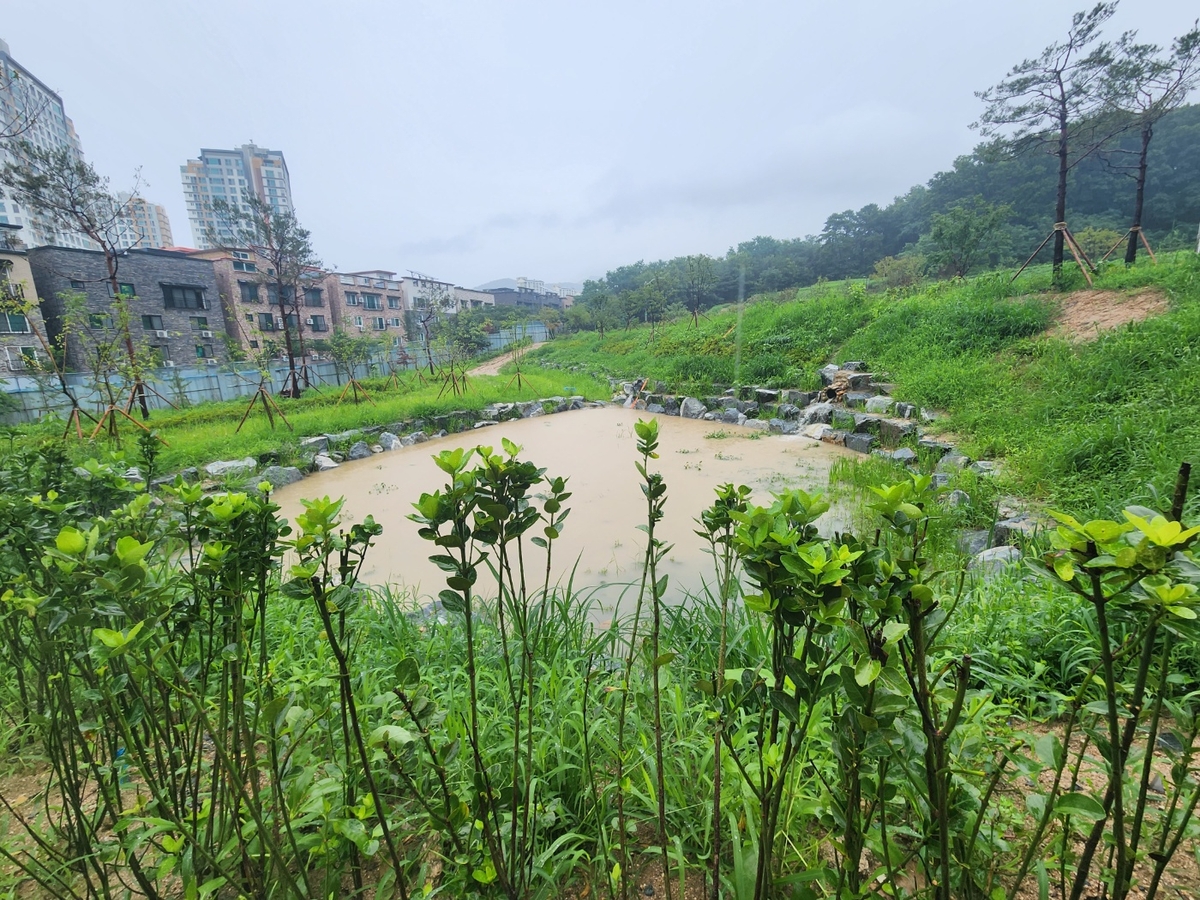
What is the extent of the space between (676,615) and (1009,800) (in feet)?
3.54

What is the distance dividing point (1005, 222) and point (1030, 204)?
3.25 metres

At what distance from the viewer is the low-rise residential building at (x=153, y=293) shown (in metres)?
12.9

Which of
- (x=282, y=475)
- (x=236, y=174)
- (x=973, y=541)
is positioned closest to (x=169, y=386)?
(x=282, y=475)

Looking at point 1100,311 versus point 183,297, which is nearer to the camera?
point 1100,311

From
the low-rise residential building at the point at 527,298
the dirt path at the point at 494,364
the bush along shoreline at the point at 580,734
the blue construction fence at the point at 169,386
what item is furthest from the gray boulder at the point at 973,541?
the low-rise residential building at the point at 527,298

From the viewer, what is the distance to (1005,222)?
1723 centimetres

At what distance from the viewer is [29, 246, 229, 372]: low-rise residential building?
12891 mm

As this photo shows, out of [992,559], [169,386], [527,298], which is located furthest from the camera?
[527,298]

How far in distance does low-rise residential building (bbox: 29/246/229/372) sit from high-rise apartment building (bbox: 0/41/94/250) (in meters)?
0.78

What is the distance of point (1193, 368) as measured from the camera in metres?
3.43

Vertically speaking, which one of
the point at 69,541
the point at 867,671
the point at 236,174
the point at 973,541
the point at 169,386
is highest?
the point at 236,174

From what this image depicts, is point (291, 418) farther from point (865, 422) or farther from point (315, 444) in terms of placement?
point (865, 422)

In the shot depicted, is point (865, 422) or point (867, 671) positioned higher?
point (867, 671)

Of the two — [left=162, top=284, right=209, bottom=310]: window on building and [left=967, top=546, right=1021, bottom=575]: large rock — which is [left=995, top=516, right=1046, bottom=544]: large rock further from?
[left=162, top=284, right=209, bottom=310]: window on building
